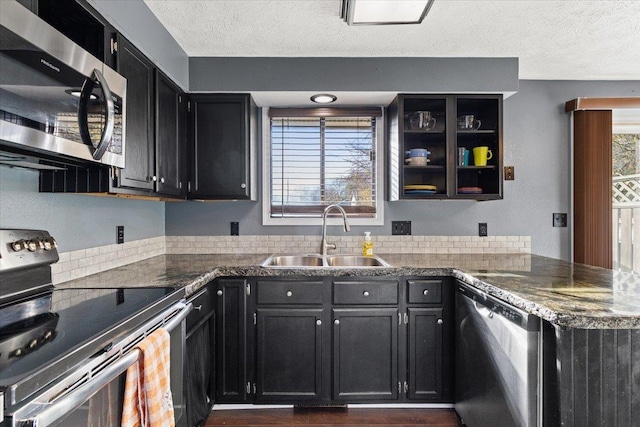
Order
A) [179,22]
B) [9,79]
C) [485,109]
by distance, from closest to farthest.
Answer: [9,79] → [179,22] → [485,109]

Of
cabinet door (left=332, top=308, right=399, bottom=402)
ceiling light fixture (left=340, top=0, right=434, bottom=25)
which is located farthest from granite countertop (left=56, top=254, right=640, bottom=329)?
ceiling light fixture (left=340, top=0, right=434, bottom=25)

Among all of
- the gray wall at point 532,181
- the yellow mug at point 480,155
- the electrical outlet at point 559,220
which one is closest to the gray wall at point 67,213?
the gray wall at point 532,181

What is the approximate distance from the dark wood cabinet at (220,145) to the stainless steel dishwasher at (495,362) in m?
1.70

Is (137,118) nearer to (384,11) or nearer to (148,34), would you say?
(148,34)

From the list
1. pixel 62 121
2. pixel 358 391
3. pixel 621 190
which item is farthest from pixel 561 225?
pixel 62 121

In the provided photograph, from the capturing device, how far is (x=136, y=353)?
3.82ft

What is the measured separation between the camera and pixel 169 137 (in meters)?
2.30

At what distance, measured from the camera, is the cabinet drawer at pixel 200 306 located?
1.83m

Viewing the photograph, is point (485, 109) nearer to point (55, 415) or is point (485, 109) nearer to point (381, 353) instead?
point (381, 353)

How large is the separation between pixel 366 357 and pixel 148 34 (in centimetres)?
227

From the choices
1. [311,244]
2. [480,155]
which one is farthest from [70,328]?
[480,155]

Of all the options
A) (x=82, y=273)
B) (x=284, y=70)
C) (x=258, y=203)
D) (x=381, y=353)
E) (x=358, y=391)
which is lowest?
(x=358, y=391)

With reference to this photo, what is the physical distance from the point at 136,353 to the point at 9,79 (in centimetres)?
88

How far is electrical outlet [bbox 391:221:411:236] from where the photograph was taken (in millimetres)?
2973
